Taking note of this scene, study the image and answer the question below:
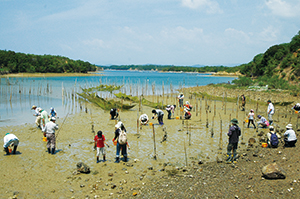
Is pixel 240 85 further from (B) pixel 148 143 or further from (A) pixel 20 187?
(A) pixel 20 187

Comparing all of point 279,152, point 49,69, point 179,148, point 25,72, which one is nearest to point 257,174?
point 279,152

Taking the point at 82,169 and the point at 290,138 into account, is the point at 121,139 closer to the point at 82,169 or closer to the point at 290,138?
the point at 82,169

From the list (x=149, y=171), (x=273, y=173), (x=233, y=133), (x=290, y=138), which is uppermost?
(x=233, y=133)

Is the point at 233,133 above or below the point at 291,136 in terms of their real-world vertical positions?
above

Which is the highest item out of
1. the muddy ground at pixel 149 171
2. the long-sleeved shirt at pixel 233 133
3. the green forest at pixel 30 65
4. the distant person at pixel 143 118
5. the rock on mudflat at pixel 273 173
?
the green forest at pixel 30 65

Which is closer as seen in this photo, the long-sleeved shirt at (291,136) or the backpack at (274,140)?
the long-sleeved shirt at (291,136)

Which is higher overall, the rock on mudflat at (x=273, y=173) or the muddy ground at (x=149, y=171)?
the rock on mudflat at (x=273, y=173)

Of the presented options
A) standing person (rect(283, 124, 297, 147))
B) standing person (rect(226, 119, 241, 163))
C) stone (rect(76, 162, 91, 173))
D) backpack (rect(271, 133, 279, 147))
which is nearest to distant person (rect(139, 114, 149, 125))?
standing person (rect(226, 119, 241, 163))

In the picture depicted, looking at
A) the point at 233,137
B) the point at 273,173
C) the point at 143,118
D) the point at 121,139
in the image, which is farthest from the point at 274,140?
the point at 143,118

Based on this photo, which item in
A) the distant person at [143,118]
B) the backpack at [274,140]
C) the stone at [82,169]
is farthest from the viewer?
the distant person at [143,118]

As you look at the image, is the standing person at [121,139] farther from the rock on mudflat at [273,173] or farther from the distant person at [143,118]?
the distant person at [143,118]

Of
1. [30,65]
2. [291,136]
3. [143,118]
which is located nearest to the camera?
[291,136]

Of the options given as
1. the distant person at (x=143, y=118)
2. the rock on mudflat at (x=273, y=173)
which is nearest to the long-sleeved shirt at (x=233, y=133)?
the rock on mudflat at (x=273, y=173)

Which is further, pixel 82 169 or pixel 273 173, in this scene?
pixel 82 169
